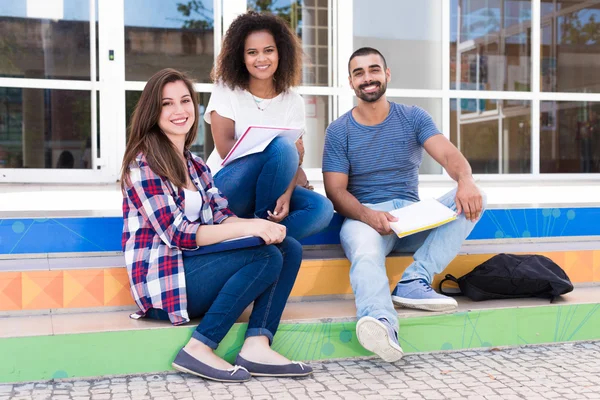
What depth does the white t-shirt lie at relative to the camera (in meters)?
2.90

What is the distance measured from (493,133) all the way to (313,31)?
222 cm

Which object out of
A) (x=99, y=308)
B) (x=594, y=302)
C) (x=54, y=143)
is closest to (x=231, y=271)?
(x=99, y=308)

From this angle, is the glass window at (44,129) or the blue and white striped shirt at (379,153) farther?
the glass window at (44,129)

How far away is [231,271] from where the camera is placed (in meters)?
2.32

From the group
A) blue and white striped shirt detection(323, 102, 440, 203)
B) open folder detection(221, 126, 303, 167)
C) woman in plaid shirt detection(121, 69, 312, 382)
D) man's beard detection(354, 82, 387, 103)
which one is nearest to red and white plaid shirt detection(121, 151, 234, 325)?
woman in plaid shirt detection(121, 69, 312, 382)

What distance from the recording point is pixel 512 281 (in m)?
2.80

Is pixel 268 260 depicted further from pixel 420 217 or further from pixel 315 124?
pixel 315 124

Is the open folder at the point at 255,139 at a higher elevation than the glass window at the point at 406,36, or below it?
below

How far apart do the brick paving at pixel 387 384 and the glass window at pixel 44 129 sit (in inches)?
141

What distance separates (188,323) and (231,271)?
238 mm

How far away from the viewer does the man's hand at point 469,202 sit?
9.00 ft

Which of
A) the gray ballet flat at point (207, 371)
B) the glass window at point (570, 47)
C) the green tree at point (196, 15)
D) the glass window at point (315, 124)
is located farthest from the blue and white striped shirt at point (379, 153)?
the glass window at point (570, 47)

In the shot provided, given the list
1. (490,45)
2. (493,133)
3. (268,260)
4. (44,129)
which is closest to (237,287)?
(268,260)

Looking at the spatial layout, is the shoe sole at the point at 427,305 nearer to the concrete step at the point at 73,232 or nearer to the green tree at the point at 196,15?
the concrete step at the point at 73,232
